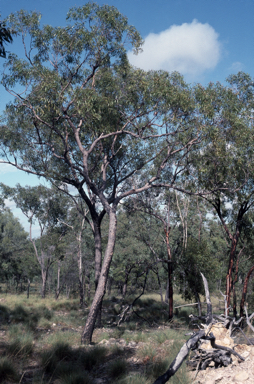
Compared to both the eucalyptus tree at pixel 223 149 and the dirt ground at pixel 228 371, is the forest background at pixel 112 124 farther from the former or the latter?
the dirt ground at pixel 228 371

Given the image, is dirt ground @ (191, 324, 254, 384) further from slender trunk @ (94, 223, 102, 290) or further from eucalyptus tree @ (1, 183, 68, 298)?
eucalyptus tree @ (1, 183, 68, 298)

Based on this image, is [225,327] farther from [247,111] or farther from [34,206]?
[34,206]

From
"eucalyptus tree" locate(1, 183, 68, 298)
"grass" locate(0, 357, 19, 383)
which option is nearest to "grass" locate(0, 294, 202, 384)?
"grass" locate(0, 357, 19, 383)

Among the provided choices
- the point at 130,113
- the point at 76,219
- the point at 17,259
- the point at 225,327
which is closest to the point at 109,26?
the point at 130,113

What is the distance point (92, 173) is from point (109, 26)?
722cm

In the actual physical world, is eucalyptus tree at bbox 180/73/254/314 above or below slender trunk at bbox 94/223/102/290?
above

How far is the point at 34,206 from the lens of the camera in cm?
2955

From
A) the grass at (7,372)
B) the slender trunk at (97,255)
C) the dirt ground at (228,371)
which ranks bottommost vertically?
the grass at (7,372)

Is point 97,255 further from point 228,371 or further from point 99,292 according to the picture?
point 228,371

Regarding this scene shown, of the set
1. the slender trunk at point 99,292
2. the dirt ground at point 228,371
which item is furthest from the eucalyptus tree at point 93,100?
the dirt ground at point 228,371

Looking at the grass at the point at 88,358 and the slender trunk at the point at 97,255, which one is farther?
the slender trunk at the point at 97,255

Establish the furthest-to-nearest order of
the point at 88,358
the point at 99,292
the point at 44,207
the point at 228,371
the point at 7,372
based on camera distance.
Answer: the point at 44,207 < the point at 99,292 < the point at 88,358 < the point at 7,372 < the point at 228,371

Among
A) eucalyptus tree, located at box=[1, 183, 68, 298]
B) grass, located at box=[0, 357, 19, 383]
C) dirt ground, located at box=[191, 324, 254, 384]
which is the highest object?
eucalyptus tree, located at box=[1, 183, 68, 298]

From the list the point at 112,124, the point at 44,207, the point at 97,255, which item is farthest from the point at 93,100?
the point at 44,207
